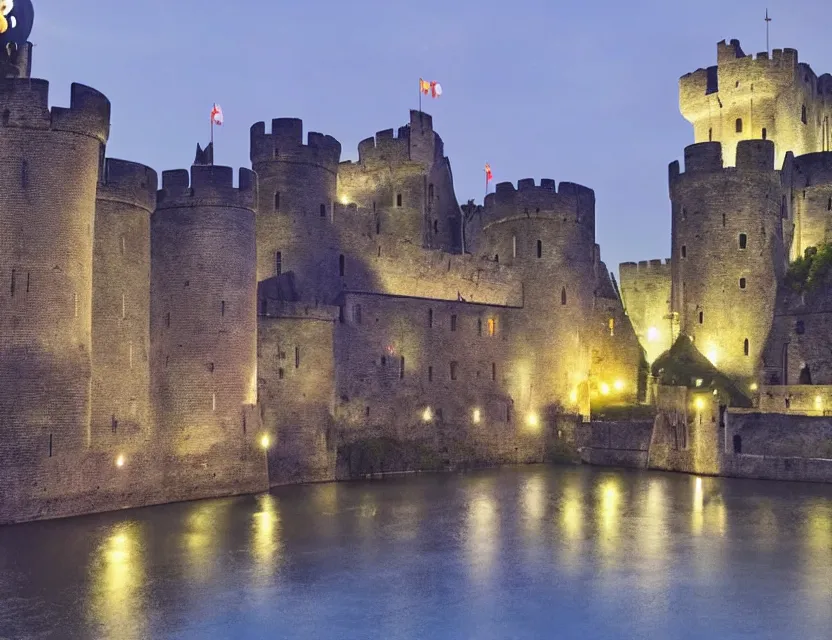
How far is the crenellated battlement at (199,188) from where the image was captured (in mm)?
A: 32562

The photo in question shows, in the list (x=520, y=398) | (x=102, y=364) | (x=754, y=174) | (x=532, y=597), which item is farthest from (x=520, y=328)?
(x=532, y=597)

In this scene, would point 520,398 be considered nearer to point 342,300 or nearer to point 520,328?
point 520,328

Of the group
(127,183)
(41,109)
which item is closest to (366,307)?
(127,183)

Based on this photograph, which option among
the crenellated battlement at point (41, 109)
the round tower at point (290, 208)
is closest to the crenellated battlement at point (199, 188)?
the crenellated battlement at point (41, 109)

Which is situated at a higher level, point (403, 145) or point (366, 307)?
point (403, 145)

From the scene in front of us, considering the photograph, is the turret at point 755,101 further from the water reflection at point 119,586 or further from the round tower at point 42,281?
the water reflection at point 119,586

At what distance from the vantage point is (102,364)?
28.8 meters

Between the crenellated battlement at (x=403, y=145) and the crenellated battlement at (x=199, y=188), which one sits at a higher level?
the crenellated battlement at (x=403, y=145)

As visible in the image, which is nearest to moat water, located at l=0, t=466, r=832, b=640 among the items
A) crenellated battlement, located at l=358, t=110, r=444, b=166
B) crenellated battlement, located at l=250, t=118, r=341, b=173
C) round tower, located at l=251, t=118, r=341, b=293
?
round tower, located at l=251, t=118, r=341, b=293

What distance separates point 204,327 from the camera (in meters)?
32.1

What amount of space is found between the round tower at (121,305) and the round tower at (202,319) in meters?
0.88

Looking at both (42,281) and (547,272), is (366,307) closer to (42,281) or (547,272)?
(547,272)

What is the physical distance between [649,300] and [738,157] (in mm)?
11425

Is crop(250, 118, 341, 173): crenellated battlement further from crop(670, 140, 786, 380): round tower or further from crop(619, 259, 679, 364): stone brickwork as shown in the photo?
crop(619, 259, 679, 364): stone brickwork
